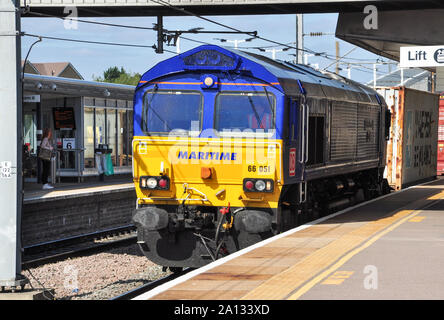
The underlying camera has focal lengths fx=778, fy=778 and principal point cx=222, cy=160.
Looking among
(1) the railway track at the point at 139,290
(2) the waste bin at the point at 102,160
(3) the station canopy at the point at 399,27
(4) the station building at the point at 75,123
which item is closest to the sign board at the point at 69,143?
(4) the station building at the point at 75,123

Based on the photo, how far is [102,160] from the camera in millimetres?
24750

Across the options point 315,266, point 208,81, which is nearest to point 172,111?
point 208,81

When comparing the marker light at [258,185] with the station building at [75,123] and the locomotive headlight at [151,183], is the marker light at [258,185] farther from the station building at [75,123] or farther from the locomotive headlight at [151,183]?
the station building at [75,123]

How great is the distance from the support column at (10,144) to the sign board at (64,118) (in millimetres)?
13861

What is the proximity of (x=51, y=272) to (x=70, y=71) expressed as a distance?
296ft

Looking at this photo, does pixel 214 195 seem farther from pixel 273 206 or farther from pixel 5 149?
pixel 5 149

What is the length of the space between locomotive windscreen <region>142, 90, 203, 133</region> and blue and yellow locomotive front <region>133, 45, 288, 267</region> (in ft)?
0.05

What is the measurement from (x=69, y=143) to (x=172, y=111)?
12348 millimetres

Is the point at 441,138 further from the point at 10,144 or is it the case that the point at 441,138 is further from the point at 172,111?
the point at 10,144

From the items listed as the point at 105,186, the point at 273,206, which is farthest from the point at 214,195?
the point at 105,186

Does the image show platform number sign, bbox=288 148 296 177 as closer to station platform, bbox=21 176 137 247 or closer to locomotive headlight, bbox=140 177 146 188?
locomotive headlight, bbox=140 177 146 188

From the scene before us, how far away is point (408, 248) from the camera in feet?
36.4

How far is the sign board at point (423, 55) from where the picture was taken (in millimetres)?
18578

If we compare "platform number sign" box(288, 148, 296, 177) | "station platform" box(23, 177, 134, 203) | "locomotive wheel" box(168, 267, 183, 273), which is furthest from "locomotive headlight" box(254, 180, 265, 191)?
"station platform" box(23, 177, 134, 203)
